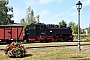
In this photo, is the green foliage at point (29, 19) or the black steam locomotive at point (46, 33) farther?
the green foliage at point (29, 19)

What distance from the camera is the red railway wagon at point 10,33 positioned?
→ 31.9 meters

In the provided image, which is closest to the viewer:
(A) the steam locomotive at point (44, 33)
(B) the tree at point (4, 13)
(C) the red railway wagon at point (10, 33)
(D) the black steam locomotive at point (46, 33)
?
(C) the red railway wagon at point (10, 33)

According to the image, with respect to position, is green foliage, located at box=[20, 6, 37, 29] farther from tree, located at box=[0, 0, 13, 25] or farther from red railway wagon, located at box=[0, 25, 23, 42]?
red railway wagon, located at box=[0, 25, 23, 42]

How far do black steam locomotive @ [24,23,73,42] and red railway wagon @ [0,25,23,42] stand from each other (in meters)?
4.30

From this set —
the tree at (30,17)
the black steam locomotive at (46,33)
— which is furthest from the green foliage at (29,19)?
the black steam locomotive at (46,33)

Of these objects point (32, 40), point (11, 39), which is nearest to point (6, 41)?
point (11, 39)

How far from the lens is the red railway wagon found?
31.9m

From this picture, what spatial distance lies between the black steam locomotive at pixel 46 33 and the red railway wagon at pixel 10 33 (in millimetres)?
4299

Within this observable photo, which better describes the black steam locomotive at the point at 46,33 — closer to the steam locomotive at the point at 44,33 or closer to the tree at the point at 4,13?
the steam locomotive at the point at 44,33

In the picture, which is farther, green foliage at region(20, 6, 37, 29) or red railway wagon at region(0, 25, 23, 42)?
green foliage at region(20, 6, 37, 29)

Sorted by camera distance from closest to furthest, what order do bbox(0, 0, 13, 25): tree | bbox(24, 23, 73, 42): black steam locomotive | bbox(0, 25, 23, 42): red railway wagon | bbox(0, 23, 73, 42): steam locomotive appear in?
bbox(0, 25, 23, 42): red railway wagon, bbox(0, 23, 73, 42): steam locomotive, bbox(24, 23, 73, 42): black steam locomotive, bbox(0, 0, 13, 25): tree

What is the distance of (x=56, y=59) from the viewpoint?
12.2m

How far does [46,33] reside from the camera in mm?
37906

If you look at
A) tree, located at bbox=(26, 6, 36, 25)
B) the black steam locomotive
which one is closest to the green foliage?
tree, located at bbox=(26, 6, 36, 25)
